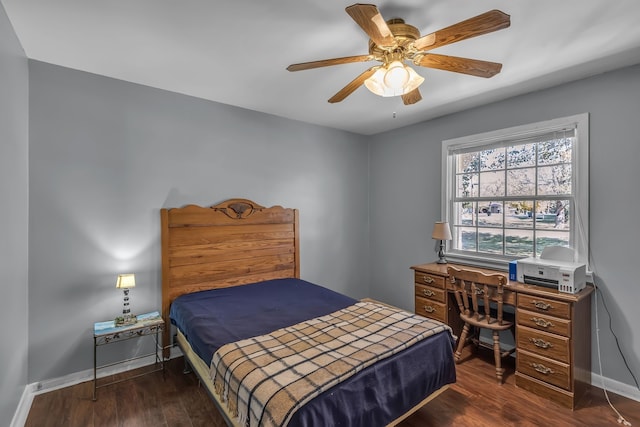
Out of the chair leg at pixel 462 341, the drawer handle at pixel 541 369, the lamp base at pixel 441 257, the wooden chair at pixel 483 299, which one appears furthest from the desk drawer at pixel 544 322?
the lamp base at pixel 441 257

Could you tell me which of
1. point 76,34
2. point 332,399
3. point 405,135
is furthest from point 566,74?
point 76,34

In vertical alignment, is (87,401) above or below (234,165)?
below

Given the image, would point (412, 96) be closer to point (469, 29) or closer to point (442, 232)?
point (469, 29)

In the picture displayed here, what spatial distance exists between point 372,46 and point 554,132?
2.06m

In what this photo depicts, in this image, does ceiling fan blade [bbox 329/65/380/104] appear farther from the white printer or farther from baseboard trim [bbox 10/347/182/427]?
baseboard trim [bbox 10/347/182/427]

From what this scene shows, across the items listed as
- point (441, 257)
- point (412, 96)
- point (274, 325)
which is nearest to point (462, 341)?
point (441, 257)

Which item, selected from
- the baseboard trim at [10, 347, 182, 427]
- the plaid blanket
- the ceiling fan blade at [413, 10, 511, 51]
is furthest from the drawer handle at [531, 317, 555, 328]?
the baseboard trim at [10, 347, 182, 427]

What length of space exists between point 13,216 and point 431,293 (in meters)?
3.32

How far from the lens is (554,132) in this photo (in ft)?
8.83

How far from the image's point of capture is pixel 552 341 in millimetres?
2211

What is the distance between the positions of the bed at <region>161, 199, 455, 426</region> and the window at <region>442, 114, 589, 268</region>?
1.48 metres

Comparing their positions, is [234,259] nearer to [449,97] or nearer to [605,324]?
[449,97]

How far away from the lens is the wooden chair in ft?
8.08

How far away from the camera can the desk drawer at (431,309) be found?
2.91 metres
